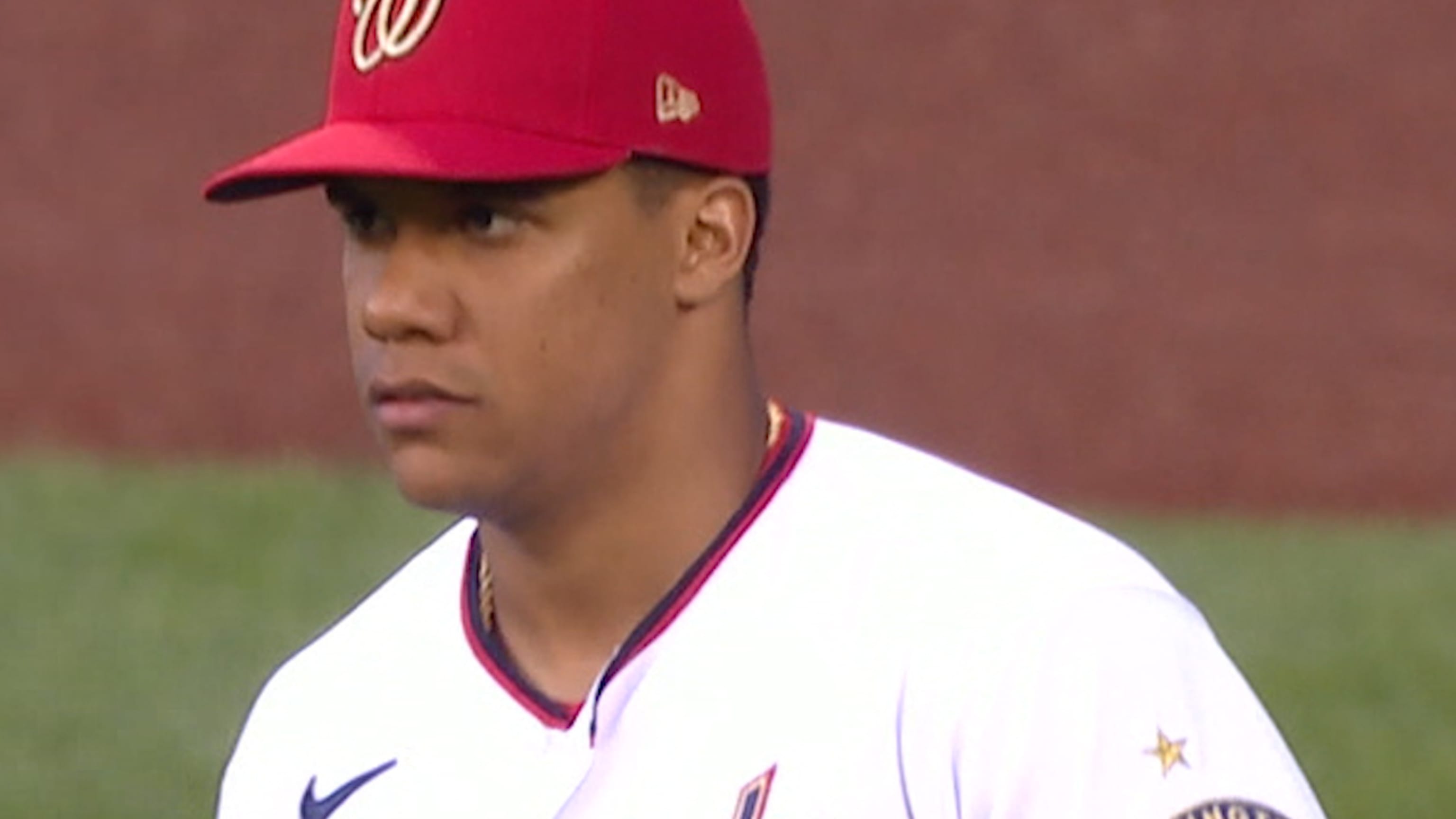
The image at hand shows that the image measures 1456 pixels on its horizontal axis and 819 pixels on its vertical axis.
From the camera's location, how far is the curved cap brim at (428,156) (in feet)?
9.51

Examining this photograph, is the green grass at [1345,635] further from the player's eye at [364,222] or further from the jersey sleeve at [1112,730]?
the player's eye at [364,222]

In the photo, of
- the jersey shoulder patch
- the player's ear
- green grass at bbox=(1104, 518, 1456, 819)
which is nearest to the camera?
the jersey shoulder patch

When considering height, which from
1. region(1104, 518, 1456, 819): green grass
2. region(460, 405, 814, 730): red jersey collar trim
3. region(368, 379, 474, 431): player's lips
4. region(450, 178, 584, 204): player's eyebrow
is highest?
region(1104, 518, 1456, 819): green grass

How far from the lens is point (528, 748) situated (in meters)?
3.30

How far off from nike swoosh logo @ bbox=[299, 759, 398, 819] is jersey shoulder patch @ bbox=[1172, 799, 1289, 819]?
931 millimetres

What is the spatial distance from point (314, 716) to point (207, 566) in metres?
7.61

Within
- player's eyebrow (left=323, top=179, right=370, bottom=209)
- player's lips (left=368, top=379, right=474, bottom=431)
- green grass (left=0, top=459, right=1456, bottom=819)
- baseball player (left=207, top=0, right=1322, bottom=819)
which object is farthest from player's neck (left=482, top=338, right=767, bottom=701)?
green grass (left=0, top=459, right=1456, bottom=819)

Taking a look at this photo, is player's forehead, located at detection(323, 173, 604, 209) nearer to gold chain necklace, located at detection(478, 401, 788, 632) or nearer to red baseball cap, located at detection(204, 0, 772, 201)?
red baseball cap, located at detection(204, 0, 772, 201)

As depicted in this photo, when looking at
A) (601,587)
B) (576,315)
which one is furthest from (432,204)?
(601,587)

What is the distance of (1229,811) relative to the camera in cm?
276

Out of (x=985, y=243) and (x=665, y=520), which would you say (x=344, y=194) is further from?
(x=985, y=243)

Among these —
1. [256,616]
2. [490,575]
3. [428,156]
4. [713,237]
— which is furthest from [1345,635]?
[428,156]

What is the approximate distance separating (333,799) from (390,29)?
0.79m

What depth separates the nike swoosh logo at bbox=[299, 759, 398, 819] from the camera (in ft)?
10.9
